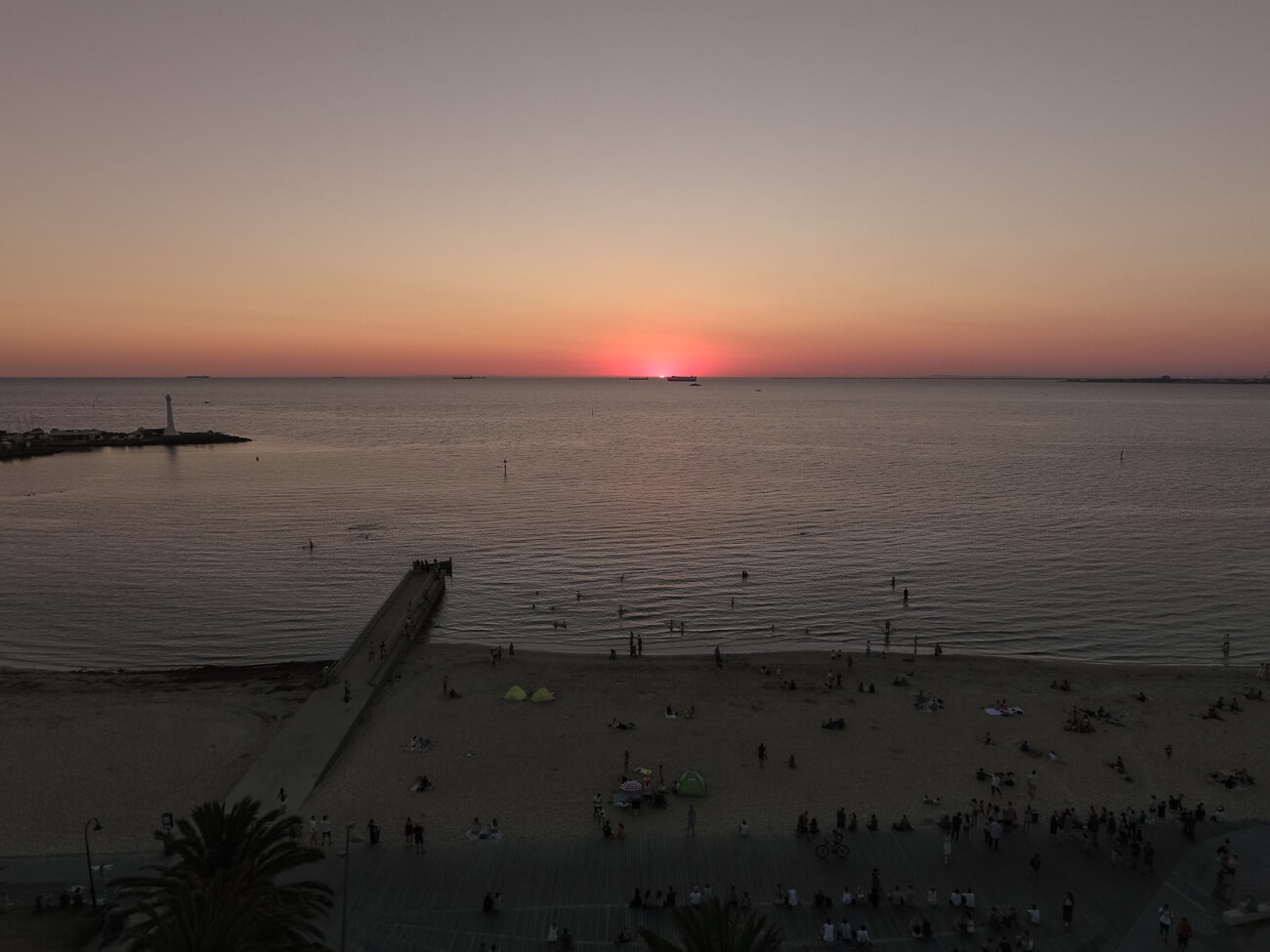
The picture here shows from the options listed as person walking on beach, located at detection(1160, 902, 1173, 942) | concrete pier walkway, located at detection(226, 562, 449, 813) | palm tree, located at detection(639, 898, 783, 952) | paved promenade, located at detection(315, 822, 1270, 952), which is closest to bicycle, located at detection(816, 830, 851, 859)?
paved promenade, located at detection(315, 822, 1270, 952)


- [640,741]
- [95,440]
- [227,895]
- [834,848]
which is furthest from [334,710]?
[95,440]

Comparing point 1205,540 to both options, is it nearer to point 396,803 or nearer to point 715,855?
point 715,855

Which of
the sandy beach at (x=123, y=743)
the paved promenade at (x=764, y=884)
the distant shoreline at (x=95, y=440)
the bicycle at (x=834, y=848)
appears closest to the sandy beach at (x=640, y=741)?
the sandy beach at (x=123, y=743)

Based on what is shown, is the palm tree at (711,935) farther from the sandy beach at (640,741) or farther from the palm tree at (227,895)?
the sandy beach at (640,741)

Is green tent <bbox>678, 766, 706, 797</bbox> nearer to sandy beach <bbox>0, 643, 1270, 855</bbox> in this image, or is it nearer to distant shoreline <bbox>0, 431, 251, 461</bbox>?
sandy beach <bbox>0, 643, 1270, 855</bbox>

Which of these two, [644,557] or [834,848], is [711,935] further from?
[644,557]

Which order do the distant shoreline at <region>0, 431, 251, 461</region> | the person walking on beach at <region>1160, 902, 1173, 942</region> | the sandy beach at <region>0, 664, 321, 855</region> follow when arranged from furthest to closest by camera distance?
the distant shoreline at <region>0, 431, 251, 461</region> → the sandy beach at <region>0, 664, 321, 855</region> → the person walking on beach at <region>1160, 902, 1173, 942</region>
